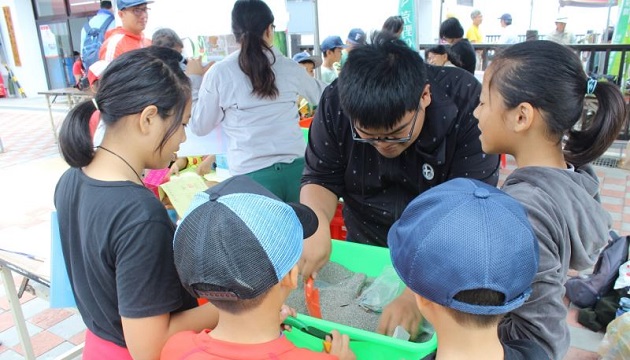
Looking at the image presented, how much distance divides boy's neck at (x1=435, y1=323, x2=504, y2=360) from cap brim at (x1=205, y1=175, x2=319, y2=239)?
347 mm

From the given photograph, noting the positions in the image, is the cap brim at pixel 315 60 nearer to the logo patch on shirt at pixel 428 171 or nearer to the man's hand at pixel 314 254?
the logo patch on shirt at pixel 428 171

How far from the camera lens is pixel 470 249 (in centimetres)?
68

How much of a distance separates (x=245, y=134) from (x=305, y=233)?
139 cm

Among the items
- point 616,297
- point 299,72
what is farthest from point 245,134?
point 616,297

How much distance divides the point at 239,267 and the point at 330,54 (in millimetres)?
4308

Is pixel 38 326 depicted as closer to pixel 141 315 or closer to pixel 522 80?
pixel 141 315

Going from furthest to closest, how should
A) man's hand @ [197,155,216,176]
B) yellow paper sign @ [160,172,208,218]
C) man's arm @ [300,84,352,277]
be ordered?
man's hand @ [197,155,216,176] < yellow paper sign @ [160,172,208,218] < man's arm @ [300,84,352,277]

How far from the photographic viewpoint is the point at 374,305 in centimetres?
117

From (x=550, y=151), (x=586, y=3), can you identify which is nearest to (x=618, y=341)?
(x=550, y=151)

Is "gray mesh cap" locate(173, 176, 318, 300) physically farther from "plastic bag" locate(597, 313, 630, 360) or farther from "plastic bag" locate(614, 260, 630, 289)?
"plastic bag" locate(614, 260, 630, 289)

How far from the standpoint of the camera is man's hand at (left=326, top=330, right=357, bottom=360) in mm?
899

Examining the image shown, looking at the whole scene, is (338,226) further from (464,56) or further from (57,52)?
(57,52)

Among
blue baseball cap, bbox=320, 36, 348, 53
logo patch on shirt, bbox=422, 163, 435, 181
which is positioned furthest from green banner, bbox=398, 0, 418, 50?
logo patch on shirt, bbox=422, 163, 435, 181

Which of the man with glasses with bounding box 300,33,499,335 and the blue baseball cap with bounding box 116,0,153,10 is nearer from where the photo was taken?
the man with glasses with bounding box 300,33,499,335
